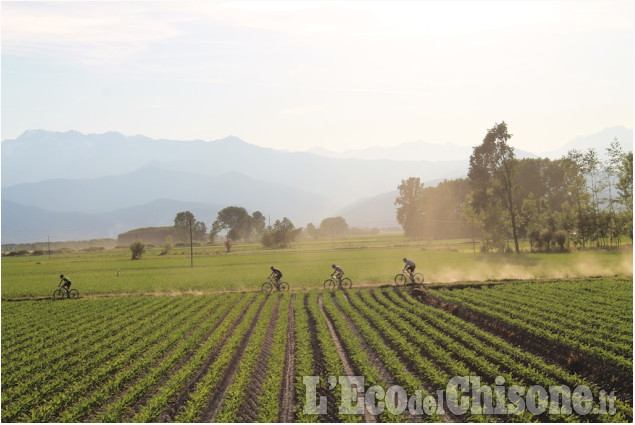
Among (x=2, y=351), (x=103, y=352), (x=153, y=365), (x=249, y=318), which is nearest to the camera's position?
(x=153, y=365)

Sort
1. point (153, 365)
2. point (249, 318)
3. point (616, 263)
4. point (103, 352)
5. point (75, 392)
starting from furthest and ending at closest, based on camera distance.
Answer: point (616, 263) → point (249, 318) → point (103, 352) → point (153, 365) → point (75, 392)

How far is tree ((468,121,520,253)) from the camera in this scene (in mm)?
76500

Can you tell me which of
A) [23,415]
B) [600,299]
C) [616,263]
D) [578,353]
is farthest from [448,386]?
[616,263]

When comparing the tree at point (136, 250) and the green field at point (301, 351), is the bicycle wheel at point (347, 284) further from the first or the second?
the tree at point (136, 250)

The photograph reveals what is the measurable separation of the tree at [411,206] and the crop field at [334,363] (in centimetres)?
12286

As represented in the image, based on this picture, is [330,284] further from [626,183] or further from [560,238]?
[626,183]

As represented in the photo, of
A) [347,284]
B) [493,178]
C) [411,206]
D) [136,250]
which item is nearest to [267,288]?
[347,284]

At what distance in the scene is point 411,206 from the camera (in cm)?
15612

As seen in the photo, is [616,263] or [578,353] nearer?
[578,353]

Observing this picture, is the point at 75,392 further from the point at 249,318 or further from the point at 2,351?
the point at 249,318

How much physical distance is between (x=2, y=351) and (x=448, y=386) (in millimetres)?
22360

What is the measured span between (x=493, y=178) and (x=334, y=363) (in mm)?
66847

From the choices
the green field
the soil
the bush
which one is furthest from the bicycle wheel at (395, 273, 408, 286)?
the bush

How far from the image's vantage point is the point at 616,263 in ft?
175
